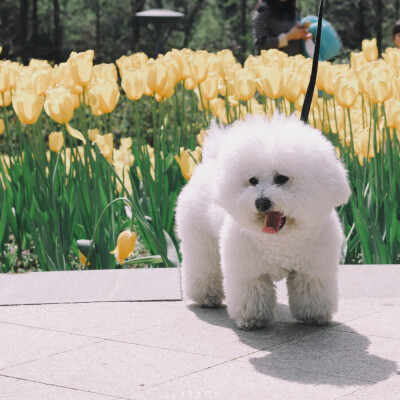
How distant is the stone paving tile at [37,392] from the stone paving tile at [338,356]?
0.67m

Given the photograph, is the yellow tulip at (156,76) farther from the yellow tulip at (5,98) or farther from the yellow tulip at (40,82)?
the yellow tulip at (5,98)

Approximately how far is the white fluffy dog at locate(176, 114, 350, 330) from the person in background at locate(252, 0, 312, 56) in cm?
416

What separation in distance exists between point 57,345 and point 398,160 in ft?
8.72

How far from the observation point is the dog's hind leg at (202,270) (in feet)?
13.4

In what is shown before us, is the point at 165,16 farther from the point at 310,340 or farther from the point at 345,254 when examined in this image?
the point at 310,340

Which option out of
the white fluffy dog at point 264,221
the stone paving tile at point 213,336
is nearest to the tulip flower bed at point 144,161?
the white fluffy dog at point 264,221

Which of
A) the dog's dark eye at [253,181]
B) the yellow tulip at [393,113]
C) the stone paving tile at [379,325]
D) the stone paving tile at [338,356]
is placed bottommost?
the stone paving tile at [379,325]

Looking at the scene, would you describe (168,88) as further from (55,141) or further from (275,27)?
(275,27)

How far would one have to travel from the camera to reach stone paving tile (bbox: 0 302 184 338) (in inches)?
146

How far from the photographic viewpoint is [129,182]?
5.84 metres

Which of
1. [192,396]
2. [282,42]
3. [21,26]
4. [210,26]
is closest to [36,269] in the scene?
[192,396]

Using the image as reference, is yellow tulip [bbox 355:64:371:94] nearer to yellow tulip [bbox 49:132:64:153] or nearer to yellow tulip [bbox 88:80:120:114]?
yellow tulip [bbox 88:80:120:114]

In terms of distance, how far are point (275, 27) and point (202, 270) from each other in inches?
183

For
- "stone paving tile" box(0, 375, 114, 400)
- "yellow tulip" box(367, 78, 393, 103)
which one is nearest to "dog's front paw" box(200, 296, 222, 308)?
"stone paving tile" box(0, 375, 114, 400)
